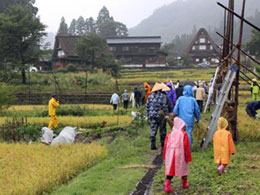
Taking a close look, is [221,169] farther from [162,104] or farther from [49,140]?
[49,140]

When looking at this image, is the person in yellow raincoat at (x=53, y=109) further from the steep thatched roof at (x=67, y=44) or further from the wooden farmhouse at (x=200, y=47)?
the wooden farmhouse at (x=200, y=47)

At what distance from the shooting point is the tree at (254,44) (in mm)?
46844

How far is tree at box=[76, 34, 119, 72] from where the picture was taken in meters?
42.8

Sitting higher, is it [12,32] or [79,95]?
[12,32]

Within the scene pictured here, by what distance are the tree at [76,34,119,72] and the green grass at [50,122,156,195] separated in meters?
34.1

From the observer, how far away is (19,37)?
33.3 meters

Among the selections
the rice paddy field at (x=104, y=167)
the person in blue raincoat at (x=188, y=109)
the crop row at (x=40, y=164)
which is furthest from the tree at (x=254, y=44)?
the crop row at (x=40, y=164)

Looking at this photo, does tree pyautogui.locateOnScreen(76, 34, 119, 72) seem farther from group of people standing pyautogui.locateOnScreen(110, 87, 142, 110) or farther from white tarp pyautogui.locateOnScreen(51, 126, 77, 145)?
white tarp pyautogui.locateOnScreen(51, 126, 77, 145)

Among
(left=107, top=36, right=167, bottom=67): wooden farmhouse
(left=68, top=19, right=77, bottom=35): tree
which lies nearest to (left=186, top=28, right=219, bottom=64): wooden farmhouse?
(left=107, top=36, right=167, bottom=67): wooden farmhouse

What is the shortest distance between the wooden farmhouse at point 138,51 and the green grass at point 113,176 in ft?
166

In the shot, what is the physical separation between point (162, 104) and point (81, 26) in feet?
330

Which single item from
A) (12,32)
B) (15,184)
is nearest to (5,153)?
(15,184)

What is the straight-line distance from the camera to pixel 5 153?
30.3 ft

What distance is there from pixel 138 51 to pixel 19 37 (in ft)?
93.6
